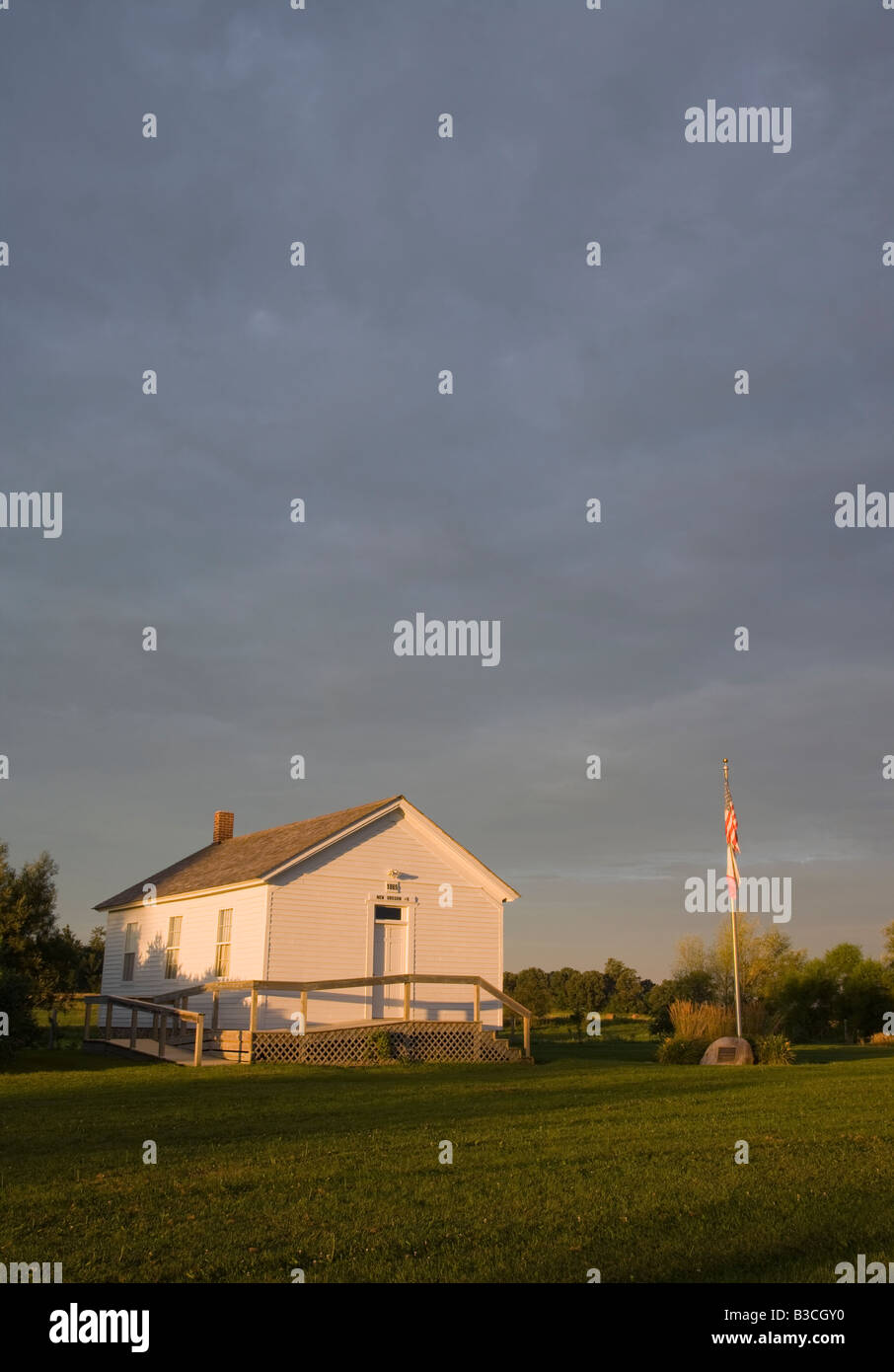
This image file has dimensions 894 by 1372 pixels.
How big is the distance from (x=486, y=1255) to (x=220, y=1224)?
6.48 ft

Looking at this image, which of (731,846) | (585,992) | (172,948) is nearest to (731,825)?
(731,846)

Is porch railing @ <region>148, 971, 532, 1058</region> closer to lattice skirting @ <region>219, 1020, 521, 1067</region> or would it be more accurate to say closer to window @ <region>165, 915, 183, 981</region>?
lattice skirting @ <region>219, 1020, 521, 1067</region>

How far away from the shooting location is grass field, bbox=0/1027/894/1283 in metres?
6.71

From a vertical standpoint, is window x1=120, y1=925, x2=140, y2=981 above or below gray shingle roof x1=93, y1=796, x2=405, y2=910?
below

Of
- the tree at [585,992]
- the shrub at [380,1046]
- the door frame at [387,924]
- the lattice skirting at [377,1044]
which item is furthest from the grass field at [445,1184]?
the tree at [585,992]

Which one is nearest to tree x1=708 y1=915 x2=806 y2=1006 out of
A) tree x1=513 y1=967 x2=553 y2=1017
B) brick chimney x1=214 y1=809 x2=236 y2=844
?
tree x1=513 y1=967 x2=553 y2=1017

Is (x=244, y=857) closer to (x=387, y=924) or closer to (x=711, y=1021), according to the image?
(x=387, y=924)

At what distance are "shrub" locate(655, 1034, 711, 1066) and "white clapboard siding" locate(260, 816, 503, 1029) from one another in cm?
572

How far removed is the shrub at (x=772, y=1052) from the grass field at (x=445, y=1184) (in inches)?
293

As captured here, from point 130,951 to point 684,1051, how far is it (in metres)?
17.2

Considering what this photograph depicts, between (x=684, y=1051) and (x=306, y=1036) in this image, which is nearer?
(x=306, y=1036)

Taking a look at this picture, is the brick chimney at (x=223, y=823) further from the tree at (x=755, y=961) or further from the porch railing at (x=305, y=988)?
the tree at (x=755, y=961)

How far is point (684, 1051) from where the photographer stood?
25078mm

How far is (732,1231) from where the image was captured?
7371 millimetres
